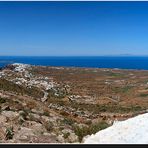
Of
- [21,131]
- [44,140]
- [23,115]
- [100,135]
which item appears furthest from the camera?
[23,115]

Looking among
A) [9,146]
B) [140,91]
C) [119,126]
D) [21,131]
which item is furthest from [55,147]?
[140,91]

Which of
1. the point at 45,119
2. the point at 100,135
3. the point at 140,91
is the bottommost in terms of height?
the point at 140,91

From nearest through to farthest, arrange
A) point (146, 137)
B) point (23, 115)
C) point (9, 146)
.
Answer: point (9, 146) → point (146, 137) → point (23, 115)

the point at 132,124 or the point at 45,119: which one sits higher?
the point at 132,124

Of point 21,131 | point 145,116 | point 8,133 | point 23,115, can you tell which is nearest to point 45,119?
point 23,115

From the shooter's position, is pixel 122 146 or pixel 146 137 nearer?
pixel 122 146

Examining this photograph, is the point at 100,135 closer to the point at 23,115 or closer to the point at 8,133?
the point at 8,133

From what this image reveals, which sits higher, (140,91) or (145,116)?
(145,116)

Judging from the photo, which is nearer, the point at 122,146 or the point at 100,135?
the point at 122,146

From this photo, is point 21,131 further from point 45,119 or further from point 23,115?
point 45,119
